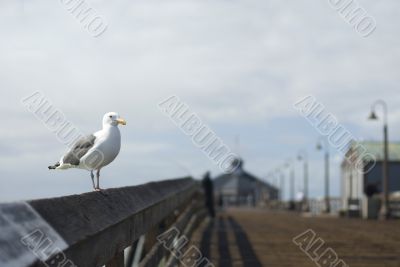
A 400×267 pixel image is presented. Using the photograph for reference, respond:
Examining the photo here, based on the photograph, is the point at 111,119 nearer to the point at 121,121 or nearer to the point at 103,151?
the point at 121,121

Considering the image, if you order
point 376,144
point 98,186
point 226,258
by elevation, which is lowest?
point 226,258

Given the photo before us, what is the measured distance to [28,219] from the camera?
2104 mm

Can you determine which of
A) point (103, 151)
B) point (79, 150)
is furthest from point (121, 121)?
point (103, 151)

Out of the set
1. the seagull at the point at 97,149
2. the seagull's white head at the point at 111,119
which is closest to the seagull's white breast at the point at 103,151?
the seagull at the point at 97,149

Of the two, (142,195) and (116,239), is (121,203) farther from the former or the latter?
(142,195)

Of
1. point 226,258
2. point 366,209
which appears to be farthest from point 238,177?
point 226,258

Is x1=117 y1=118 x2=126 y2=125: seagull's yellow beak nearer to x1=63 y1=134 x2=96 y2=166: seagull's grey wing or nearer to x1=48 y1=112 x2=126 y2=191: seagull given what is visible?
x1=48 y1=112 x2=126 y2=191: seagull

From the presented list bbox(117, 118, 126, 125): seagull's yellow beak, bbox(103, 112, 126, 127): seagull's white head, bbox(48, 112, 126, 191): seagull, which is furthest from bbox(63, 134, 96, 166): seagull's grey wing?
bbox(117, 118, 126, 125): seagull's yellow beak

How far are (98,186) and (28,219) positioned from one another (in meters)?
3.51

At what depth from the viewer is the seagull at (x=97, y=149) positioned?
6055mm

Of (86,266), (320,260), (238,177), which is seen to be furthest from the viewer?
(238,177)

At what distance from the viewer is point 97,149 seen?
6.02 metres

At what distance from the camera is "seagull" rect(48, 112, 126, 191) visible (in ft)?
19.9

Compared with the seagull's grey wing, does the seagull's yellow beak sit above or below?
above
